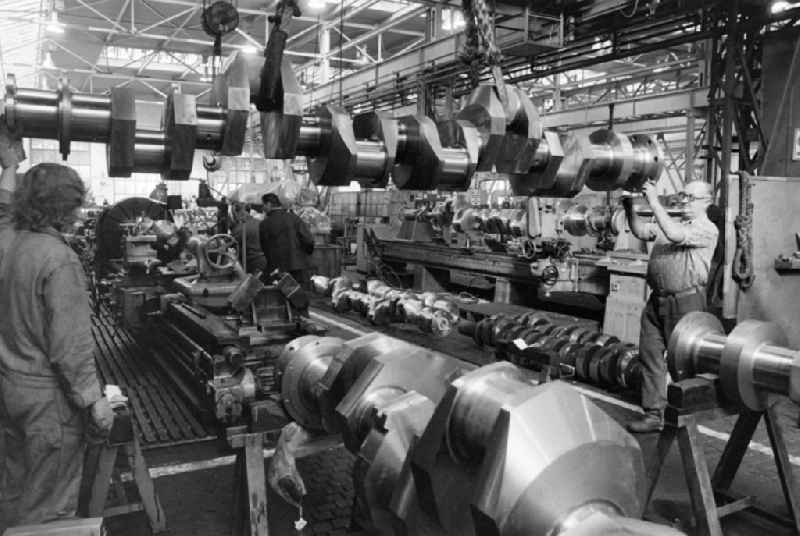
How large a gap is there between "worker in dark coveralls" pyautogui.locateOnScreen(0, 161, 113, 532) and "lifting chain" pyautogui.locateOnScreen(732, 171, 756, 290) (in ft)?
8.59

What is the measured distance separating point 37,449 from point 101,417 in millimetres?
208

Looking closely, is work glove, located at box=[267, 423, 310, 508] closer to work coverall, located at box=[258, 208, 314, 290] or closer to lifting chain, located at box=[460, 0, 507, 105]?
lifting chain, located at box=[460, 0, 507, 105]

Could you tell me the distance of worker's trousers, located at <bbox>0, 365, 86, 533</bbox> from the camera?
1.92m

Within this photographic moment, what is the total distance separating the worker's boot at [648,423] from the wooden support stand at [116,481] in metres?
2.30

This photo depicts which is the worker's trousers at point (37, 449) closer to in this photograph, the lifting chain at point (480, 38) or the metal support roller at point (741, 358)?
the lifting chain at point (480, 38)

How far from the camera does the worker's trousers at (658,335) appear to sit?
3.23m

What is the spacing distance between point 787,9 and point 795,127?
0.82 m

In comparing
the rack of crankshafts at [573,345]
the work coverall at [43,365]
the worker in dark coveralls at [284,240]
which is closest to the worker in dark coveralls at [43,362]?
the work coverall at [43,365]

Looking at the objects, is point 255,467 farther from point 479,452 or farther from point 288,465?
point 479,452

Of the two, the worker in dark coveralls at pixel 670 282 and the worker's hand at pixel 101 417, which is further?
the worker in dark coveralls at pixel 670 282

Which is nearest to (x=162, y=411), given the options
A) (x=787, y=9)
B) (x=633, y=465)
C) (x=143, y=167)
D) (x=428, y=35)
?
(x=143, y=167)

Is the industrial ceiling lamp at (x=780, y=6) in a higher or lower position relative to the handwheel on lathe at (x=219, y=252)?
higher

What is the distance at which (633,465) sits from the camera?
964 millimetres

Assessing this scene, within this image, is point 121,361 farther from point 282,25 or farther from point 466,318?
point 282,25
